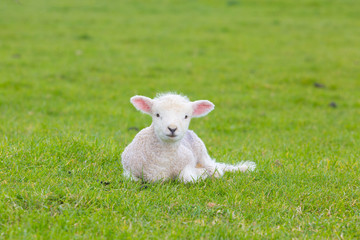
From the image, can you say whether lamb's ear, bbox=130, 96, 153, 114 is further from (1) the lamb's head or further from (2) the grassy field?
(2) the grassy field

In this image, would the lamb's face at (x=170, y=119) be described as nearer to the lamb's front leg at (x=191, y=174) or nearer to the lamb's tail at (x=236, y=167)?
the lamb's front leg at (x=191, y=174)

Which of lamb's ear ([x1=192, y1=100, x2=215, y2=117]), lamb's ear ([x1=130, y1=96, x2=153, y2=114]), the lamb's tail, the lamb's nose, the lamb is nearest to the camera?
the lamb's nose

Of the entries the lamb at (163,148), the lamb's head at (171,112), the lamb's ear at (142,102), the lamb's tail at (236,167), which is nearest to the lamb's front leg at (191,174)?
the lamb at (163,148)

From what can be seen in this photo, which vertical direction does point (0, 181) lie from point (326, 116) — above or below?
above

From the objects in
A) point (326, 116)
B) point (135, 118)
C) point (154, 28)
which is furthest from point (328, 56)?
point (135, 118)

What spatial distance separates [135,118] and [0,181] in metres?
5.78

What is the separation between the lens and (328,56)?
1841cm

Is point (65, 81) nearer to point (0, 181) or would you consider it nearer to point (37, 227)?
point (0, 181)

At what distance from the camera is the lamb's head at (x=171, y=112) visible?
5082 mm

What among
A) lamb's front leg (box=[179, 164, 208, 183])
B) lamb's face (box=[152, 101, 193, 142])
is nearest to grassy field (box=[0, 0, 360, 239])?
lamb's front leg (box=[179, 164, 208, 183])

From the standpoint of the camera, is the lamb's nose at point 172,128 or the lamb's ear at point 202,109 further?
the lamb's ear at point 202,109

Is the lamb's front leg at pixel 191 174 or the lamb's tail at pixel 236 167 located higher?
the lamb's front leg at pixel 191 174

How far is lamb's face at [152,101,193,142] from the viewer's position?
5.06 metres

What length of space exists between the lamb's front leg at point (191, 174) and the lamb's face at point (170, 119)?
1.60 ft
